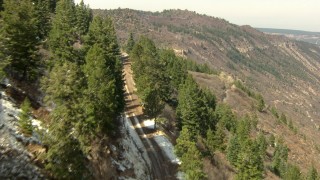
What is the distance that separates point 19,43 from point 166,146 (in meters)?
34.6

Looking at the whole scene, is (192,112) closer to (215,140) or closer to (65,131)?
(215,140)

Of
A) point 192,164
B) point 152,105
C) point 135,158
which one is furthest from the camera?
point 152,105

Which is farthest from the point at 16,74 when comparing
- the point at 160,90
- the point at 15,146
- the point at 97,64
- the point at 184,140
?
the point at 160,90

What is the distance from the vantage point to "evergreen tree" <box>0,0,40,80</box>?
138 ft

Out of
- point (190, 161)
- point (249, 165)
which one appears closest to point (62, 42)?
point (190, 161)

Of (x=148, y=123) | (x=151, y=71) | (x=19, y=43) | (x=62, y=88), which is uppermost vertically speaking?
(x=19, y=43)

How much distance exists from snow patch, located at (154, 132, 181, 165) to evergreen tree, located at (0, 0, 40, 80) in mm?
29952

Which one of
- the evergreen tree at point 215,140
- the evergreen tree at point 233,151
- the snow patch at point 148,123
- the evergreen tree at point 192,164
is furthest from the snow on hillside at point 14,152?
the evergreen tree at point 233,151

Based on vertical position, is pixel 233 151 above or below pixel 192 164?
below

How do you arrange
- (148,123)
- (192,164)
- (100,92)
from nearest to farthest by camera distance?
(100,92)
(192,164)
(148,123)

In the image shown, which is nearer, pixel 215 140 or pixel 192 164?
pixel 192 164

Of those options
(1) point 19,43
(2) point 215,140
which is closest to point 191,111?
(2) point 215,140

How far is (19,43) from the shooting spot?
139ft

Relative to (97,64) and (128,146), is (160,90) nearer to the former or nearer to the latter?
(128,146)
